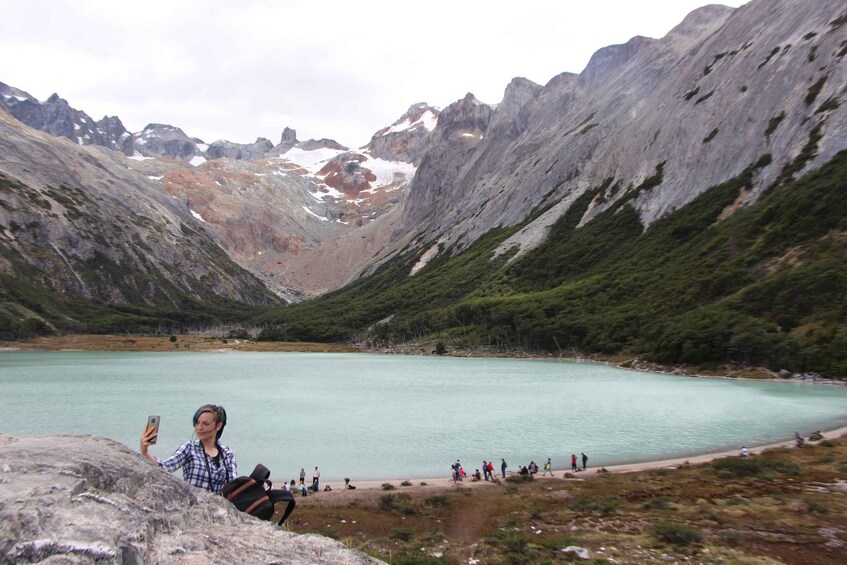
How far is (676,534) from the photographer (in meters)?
16.6

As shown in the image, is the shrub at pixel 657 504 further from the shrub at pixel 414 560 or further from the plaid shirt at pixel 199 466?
the plaid shirt at pixel 199 466

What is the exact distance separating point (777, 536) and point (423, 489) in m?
16.8

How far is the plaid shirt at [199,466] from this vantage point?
6.84 meters

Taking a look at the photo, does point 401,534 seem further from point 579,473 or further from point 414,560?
point 579,473

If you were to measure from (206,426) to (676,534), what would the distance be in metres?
16.0

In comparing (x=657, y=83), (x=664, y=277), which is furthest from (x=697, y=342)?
(x=657, y=83)

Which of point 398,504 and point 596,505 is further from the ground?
point 596,505

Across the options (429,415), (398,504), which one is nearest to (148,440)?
(398,504)

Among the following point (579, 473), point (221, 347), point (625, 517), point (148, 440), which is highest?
point (221, 347)

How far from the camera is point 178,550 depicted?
4270mm

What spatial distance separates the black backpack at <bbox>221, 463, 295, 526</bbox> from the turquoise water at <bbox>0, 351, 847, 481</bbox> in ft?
88.0

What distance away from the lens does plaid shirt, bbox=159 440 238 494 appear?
684 centimetres

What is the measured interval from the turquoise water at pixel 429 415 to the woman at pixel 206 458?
2657 cm

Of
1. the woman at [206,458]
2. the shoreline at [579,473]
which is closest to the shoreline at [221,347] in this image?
the shoreline at [579,473]
